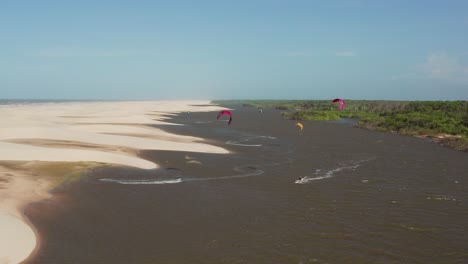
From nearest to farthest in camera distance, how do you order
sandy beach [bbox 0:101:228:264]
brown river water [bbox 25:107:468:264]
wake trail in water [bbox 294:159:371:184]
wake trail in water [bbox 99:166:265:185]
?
brown river water [bbox 25:107:468:264], sandy beach [bbox 0:101:228:264], wake trail in water [bbox 99:166:265:185], wake trail in water [bbox 294:159:371:184]

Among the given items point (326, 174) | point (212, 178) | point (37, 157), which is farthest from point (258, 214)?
point (37, 157)

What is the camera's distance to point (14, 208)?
14.9 m

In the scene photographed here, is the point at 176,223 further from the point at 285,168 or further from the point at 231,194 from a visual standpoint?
the point at 285,168

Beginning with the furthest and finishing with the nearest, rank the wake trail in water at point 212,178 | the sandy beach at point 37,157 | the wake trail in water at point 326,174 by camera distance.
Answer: the wake trail in water at point 326,174
the wake trail in water at point 212,178
the sandy beach at point 37,157

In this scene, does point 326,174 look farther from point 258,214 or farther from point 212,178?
point 258,214

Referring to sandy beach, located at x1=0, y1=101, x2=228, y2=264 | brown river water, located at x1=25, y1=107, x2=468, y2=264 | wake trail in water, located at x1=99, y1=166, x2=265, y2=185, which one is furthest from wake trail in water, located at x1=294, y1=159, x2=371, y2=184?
sandy beach, located at x1=0, y1=101, x2=228, y2=264

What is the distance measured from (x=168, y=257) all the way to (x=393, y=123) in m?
49.2

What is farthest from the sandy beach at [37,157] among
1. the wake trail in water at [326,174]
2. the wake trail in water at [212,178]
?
the wake trail in water at [326,174]

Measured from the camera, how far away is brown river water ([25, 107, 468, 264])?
38.8ft

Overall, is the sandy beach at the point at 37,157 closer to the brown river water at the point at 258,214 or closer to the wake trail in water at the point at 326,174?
the brown river water at the point at 258,214

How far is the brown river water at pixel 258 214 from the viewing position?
466 inches

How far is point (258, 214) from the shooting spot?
51.1 feet

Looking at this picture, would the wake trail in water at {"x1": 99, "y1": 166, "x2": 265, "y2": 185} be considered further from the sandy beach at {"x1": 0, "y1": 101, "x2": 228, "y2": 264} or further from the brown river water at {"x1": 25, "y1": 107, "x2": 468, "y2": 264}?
the sandy beach at {"x1": 0, "y1": 101, "x2": 228, "y2": 264}

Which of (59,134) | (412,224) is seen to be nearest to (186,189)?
(412,224)
